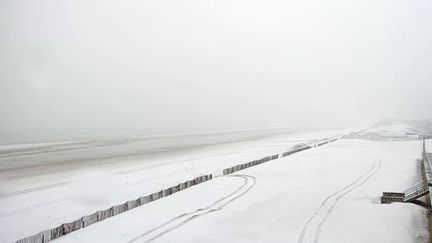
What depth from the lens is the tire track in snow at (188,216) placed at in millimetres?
17703

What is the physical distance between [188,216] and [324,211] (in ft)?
29.2

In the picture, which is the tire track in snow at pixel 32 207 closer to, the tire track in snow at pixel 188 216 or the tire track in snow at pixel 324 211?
the tire track in snow at pixel 188 216

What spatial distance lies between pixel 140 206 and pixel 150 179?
10037mm

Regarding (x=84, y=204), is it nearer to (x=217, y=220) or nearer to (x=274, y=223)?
(x=217, y=220)

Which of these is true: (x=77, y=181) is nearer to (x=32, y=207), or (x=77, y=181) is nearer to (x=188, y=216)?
(x=32, y=207)

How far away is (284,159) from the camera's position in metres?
44.7

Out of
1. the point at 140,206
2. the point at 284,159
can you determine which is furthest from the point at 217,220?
the point at 284,159

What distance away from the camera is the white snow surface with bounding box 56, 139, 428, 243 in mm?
17500

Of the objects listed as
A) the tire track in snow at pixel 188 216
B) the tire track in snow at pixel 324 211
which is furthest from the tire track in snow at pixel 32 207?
the tire track in snow at pixel 324 211

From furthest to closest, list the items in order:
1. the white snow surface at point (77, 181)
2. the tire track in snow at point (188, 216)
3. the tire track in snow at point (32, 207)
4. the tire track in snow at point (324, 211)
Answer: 1. the tire track in snow at point (32, 207)
2. the white snow surface at point (77, 181)
3. the tire track in snow at point (188, 216)
4. the tire track in snow at point (324, 211)

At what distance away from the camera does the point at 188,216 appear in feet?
68.4

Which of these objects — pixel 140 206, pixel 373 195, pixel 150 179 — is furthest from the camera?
pixel 150 179

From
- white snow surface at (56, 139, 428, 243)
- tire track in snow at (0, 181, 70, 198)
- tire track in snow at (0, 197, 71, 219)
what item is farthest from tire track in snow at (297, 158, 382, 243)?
tire track in snow at (0, 181, 70, 198)

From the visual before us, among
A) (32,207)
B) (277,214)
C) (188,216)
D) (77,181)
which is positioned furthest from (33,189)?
(277,214)
